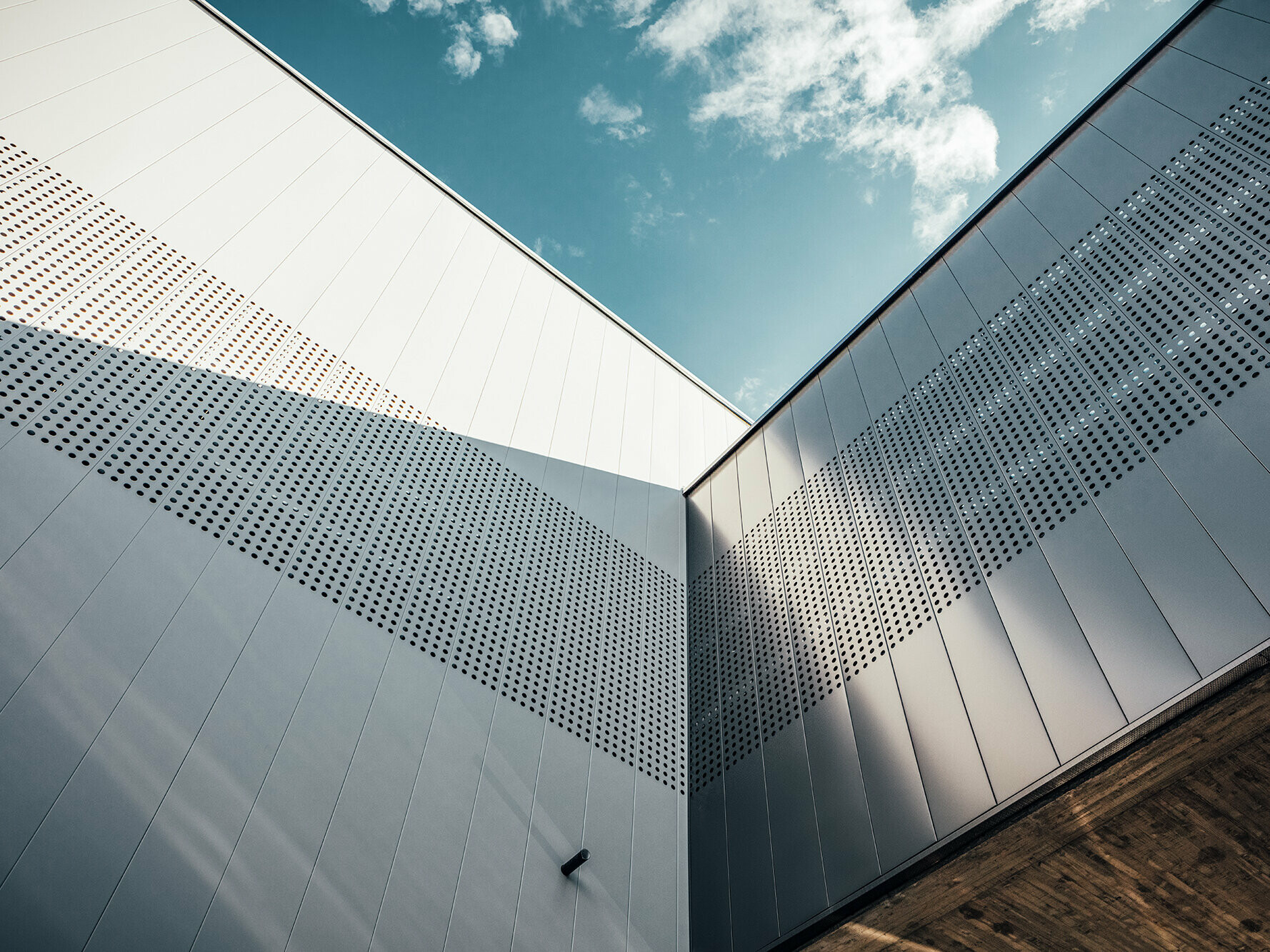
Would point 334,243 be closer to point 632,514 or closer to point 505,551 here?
point 505,551

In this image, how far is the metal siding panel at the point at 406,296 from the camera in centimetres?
933

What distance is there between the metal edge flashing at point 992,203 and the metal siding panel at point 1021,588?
2.07 m

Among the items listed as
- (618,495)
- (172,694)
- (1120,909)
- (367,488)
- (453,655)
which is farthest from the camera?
(618,495)

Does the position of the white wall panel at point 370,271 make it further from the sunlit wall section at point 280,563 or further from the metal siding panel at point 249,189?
the metal siding panel at point 249,189

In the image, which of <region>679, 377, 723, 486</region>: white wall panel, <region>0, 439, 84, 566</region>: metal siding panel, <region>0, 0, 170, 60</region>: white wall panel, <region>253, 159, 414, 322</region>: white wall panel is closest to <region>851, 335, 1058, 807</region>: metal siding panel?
<region>679, 377, 723, 486</region>: white wall panel

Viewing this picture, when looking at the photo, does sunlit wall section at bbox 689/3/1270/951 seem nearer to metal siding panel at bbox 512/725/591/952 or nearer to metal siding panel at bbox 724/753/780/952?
metal siding panel at bbox 724/753/780/952

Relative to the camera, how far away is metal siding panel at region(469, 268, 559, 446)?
10.3m

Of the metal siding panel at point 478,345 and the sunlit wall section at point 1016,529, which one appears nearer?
the sunlit wall section at point 1016,529

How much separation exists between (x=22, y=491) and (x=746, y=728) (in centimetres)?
691

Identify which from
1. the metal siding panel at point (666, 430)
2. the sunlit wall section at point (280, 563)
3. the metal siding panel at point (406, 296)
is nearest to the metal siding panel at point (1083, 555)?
the sunlit wall section at point (280, 563)

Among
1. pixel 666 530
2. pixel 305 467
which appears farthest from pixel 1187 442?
pixel 305 467

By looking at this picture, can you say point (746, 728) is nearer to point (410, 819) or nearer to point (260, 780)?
point (410, 819)

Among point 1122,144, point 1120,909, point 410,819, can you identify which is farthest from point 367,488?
point 1122,144

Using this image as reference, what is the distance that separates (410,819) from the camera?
6027mm
